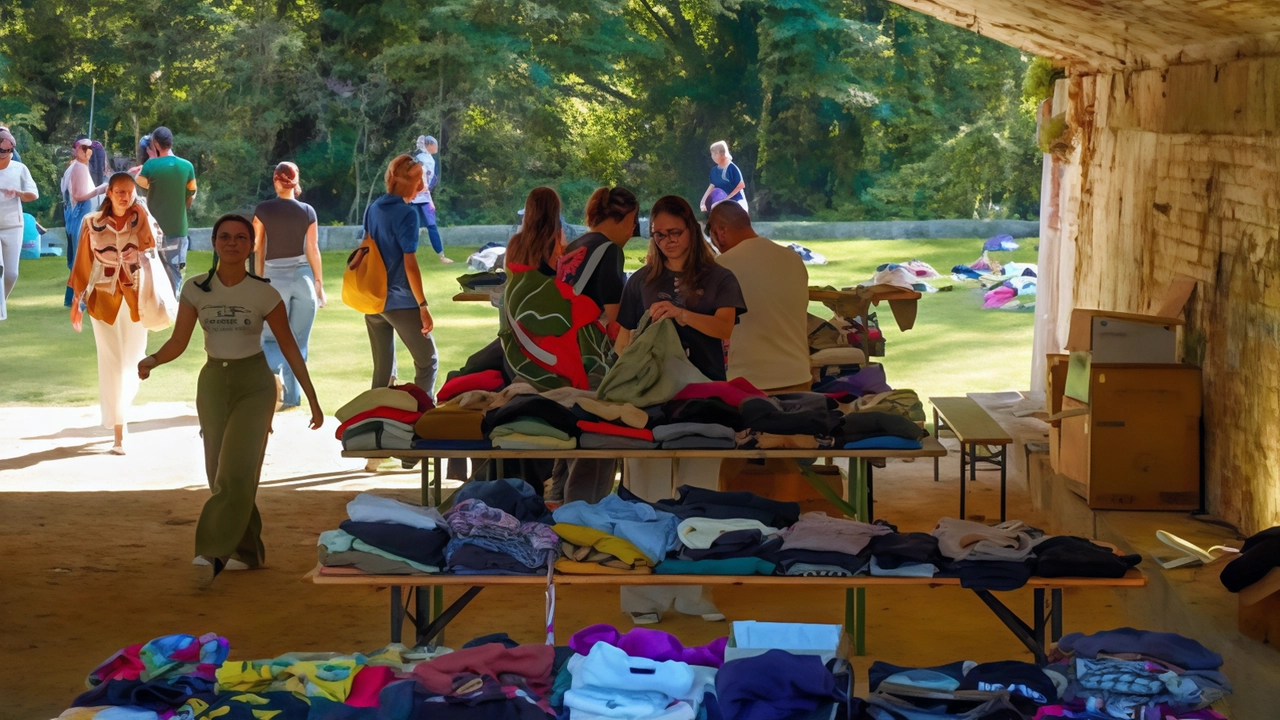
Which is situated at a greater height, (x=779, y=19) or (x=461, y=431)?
(x=779, y=19)

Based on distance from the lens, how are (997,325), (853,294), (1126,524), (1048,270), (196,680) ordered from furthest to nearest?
(997,325)
(1048,270)
(853,294)
(1126,524)
(196,680)

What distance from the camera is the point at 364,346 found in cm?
1344

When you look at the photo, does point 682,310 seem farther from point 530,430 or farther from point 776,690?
point 776,690

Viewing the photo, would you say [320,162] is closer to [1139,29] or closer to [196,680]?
[1139,29]

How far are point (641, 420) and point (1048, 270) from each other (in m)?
5.86

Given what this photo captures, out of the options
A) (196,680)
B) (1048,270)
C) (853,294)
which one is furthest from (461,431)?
(1048,270)

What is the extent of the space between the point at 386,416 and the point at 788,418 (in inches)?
59.9

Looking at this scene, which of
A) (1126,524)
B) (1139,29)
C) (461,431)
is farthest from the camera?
(1139,29)

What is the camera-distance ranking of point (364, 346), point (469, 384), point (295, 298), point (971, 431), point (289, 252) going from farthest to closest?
point (364, 346)
point (295, 298)
point (289, 252)
point (971, 431)
point (469, 384)

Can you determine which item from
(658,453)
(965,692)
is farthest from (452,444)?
(965,692)

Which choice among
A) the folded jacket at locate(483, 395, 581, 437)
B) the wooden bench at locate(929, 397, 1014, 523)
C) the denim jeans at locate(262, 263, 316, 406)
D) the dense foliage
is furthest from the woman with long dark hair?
the dense foliage

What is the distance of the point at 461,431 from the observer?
17.8ft

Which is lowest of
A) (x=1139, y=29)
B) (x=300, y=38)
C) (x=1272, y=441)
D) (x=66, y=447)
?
(x=66, y=447)

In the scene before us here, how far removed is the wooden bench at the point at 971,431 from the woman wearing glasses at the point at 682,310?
1.59m
